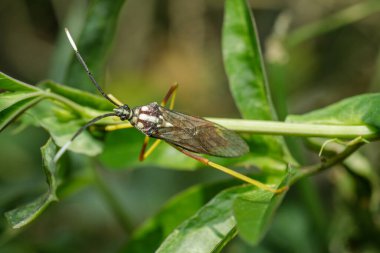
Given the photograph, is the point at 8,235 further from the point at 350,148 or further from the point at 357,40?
the point at 357,40

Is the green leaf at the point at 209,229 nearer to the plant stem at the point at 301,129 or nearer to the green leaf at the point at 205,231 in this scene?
the green leaf at the point at 205,231

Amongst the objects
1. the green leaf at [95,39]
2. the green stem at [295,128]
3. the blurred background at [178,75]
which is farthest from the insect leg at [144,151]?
the blurred background at [178,75]

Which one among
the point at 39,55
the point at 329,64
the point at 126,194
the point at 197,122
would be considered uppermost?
the point at 39,55

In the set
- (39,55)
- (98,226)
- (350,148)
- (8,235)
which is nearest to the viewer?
(350,148)

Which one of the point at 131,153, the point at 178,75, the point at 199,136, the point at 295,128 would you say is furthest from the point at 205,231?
the point at 178,75

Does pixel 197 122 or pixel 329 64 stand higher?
pixel 197 122

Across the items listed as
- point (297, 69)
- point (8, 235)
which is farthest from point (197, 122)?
point (297, 69)
